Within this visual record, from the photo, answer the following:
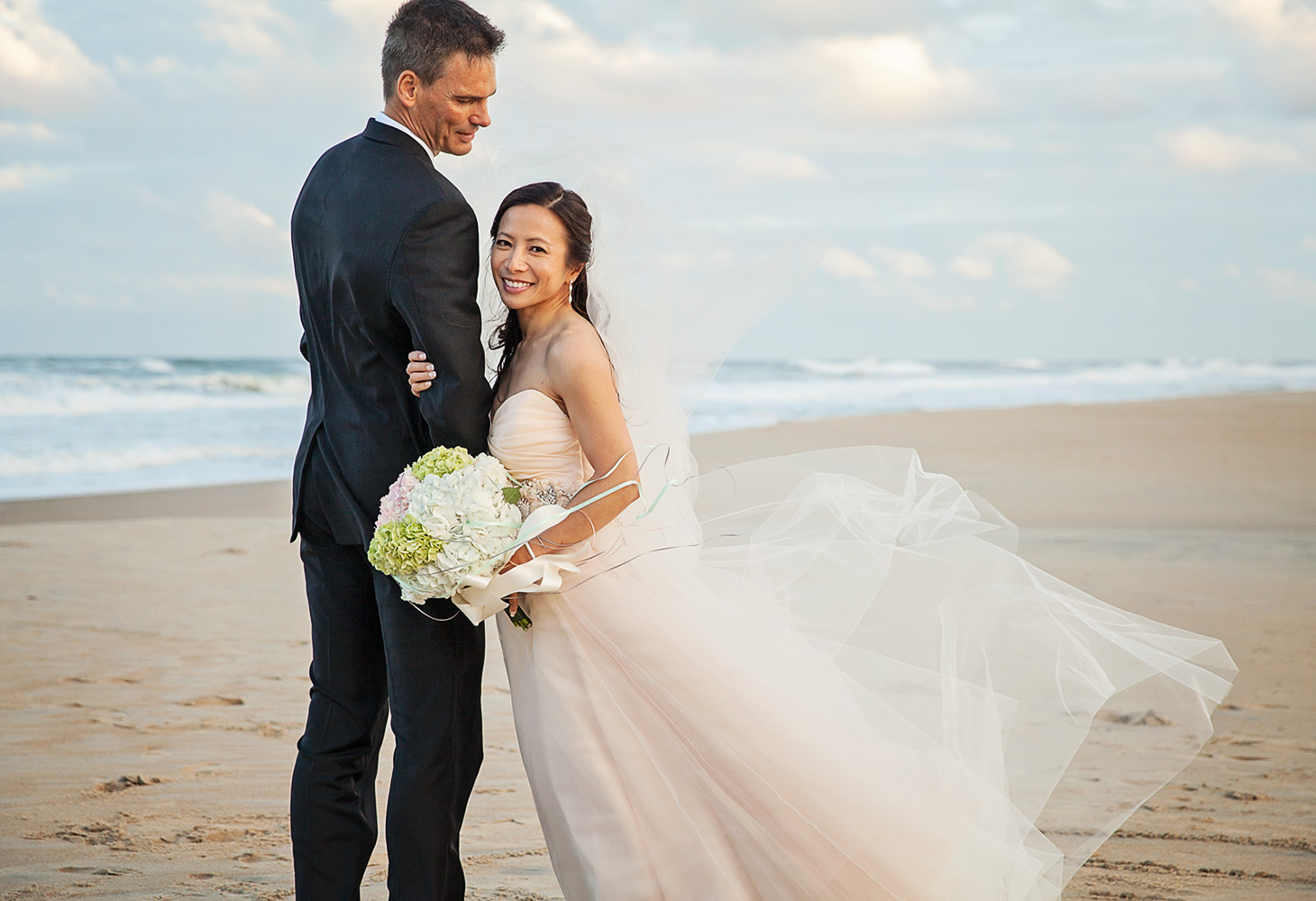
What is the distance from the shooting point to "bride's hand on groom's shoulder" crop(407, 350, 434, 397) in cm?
255

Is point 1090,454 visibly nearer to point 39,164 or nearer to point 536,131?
point 536,131

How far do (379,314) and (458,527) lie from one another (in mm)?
533

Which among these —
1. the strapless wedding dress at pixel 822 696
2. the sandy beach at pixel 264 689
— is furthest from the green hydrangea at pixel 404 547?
the sandy beach at pixel 264 689

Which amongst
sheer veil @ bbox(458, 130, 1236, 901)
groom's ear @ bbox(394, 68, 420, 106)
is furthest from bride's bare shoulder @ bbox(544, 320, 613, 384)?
groom's ear @ bbox(394, 68, 420, 106)

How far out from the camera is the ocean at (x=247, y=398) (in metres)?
13.9

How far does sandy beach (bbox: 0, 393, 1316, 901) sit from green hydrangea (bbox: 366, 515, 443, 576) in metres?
1.46

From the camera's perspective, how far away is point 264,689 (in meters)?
5.62

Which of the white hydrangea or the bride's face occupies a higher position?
the bride's face

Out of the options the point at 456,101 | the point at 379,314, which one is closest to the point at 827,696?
the point at 379,314

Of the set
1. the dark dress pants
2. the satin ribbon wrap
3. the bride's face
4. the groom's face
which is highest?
the groom's face

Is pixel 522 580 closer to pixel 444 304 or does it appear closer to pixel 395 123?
pixel 444 304

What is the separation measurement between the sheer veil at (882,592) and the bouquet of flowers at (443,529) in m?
0.43

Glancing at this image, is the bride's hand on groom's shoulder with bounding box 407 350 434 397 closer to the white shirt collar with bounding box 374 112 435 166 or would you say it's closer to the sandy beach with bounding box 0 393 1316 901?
the white shirt collar with bounding box 374 112 435 166

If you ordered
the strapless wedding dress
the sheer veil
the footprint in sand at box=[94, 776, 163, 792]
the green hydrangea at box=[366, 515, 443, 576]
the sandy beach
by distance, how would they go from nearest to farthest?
the green hydrangea at box=[366, 515, 443, 576], the strapless wedding dress, the sheer veil, the sandy beach, the footprint in sand at box=[94, 776, 163, 792]
